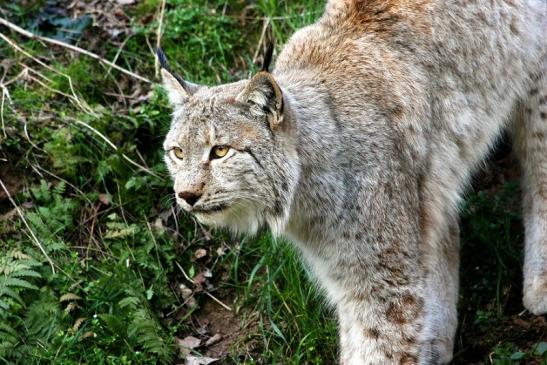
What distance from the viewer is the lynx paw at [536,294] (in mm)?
5633

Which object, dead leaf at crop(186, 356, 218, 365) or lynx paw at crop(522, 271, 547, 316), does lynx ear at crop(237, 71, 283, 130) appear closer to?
dead leaf at crop(186, 356, 218, 365)

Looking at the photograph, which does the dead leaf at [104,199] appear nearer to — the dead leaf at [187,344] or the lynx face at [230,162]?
the dead leaf at [187,344]

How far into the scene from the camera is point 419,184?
5.04m

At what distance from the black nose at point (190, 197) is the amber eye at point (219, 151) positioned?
235mm

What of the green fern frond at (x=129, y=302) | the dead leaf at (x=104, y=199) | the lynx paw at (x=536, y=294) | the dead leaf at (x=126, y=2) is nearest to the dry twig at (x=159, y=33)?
the dead leaf at (x=126, y=2)

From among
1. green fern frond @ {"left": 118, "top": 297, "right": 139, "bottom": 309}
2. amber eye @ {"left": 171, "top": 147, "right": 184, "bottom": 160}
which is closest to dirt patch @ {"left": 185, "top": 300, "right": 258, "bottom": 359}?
green fern frond @ {"left": 118, "top": 297, "right": 139, "bottom": 309}

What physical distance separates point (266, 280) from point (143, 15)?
2.75m

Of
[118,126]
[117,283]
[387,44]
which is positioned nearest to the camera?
[387,44]

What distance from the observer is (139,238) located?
615cm

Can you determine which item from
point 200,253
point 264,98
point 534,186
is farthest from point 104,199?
point 534,186

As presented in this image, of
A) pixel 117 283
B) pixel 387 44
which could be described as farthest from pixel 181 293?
pixel 387 44

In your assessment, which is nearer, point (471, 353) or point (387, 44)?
point (387, 44)

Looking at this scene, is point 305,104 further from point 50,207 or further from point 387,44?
point 50,207

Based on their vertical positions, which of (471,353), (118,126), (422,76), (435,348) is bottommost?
(471,353)
